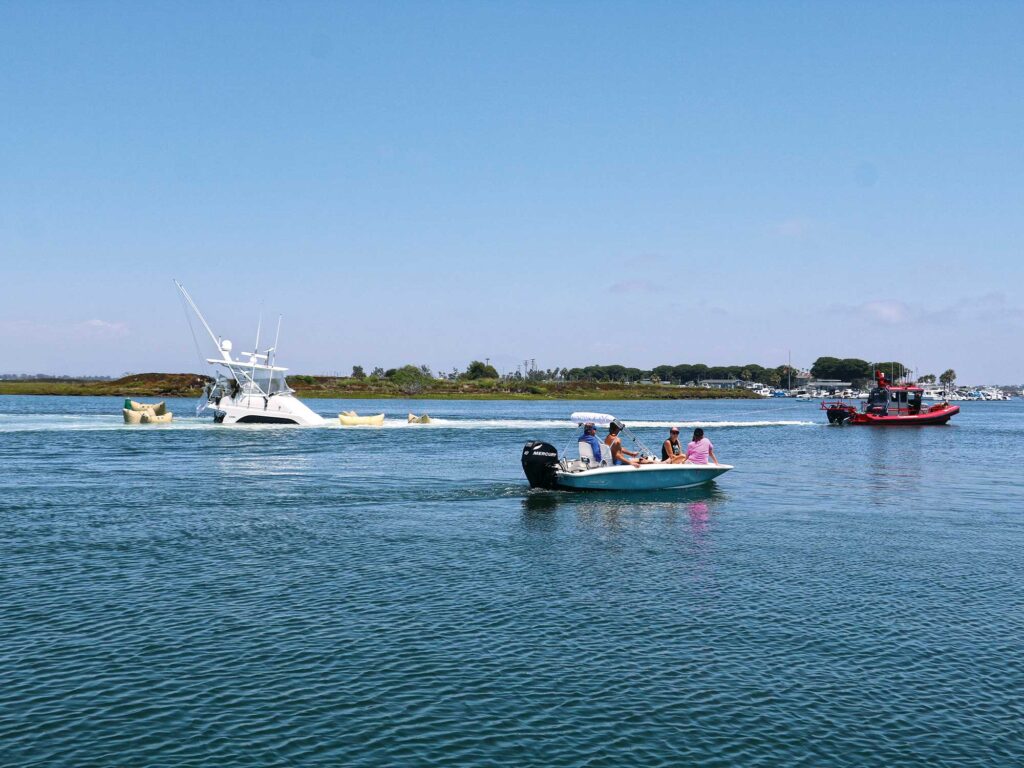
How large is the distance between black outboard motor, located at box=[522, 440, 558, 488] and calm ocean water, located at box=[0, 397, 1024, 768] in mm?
799

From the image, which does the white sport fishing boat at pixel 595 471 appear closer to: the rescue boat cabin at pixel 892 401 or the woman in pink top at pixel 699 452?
the woman in pink top at pixel 699 452

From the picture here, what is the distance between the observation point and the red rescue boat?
118625 mm

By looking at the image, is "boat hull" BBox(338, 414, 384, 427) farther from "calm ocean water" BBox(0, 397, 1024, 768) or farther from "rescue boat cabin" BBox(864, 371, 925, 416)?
"rescue boat cabin" BBox(864, 371, 925, 416)

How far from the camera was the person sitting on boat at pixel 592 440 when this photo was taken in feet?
132

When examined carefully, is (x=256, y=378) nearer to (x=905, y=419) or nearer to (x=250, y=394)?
(x=250, y=394)

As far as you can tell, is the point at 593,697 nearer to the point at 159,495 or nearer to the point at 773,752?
the point at 773,752

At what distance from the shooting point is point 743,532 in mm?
30844

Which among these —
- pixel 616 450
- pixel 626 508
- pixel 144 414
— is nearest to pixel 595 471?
pixel 616 450

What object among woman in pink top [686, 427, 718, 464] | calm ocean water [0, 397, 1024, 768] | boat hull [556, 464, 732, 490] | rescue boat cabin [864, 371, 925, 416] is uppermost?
rescue boat cabin [864, 371, 925, 416]

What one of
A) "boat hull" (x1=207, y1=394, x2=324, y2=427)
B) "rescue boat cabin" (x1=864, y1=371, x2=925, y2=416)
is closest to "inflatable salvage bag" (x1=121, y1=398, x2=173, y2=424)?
"boat hull" (x1=207, y1=394, x2=324, y2=427)

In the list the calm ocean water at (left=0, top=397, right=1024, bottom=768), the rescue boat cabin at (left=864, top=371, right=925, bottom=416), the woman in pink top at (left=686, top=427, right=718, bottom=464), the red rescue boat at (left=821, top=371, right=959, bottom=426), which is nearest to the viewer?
the calm ocean water at (left=0, top=397, right=1024, bottom=768)

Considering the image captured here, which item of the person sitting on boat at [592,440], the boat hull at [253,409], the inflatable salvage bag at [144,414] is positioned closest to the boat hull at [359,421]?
the boat hull at [253,409]

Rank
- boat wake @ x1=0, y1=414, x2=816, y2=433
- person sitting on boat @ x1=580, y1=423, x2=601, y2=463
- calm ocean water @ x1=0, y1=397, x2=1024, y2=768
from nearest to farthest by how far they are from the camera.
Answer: calm ocean water @ x1=0, y1=397, x2=1024, y2=768, person sitting on boat @ x1=580, y1=423, x2=601, y2=463, boat wake @ x1=0, y1=414, x2=816, y2=433

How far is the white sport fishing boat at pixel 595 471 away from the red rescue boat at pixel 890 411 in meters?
86.4
